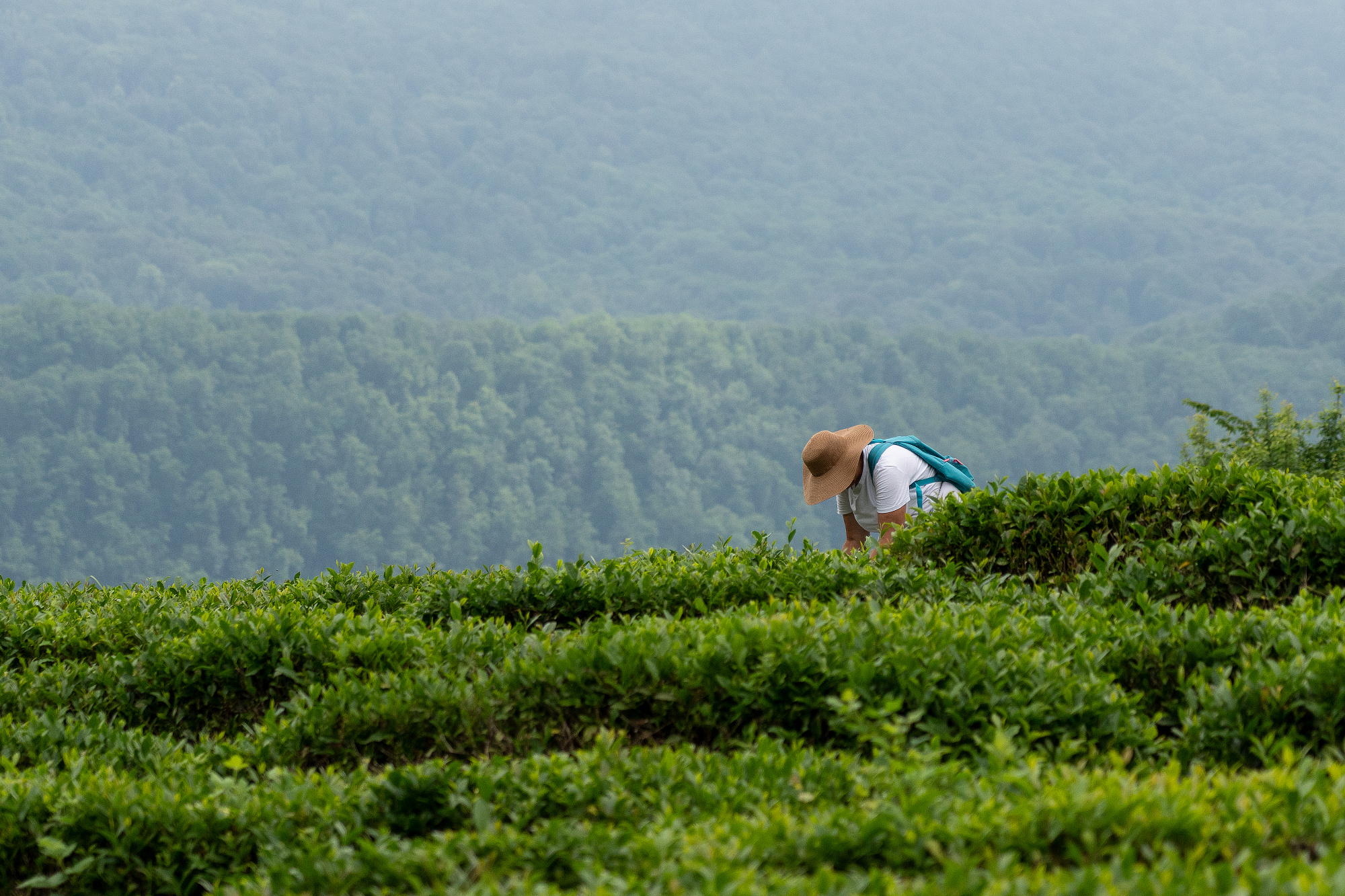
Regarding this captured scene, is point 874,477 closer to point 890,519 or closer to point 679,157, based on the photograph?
point 890,519

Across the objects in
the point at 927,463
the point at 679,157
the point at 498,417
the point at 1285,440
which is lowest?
the point at 498,417

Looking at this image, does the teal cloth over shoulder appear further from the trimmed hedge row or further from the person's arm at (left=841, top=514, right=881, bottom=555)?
the trimmed hedge row

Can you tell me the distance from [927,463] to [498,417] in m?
76.3

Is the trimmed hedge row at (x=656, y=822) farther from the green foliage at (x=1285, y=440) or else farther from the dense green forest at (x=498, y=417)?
the dense green forest at (x=498, y=417)

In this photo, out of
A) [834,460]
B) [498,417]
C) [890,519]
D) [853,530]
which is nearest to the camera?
[890,519]

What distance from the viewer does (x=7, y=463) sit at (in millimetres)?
70438

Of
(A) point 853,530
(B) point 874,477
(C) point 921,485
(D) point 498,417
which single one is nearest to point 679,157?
(D) point 498,417

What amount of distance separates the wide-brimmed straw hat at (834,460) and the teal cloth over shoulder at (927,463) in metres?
0.13

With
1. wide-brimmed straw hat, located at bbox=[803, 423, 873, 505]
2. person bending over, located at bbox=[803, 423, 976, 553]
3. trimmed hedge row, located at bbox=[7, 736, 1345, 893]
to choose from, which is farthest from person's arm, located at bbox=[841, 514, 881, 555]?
trimmed hedge row, located at bbox=[7, 736, 1345, 893]

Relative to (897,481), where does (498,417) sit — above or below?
below

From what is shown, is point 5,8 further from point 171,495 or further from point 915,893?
point 915,893

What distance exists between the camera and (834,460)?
23.0ft

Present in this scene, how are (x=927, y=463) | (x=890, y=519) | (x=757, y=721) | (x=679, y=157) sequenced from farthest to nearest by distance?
(x=679, y=157) → (x=927, y=463) → (x=890, y=519) → (x=757, y=721)

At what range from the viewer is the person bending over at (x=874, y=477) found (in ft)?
21.7
